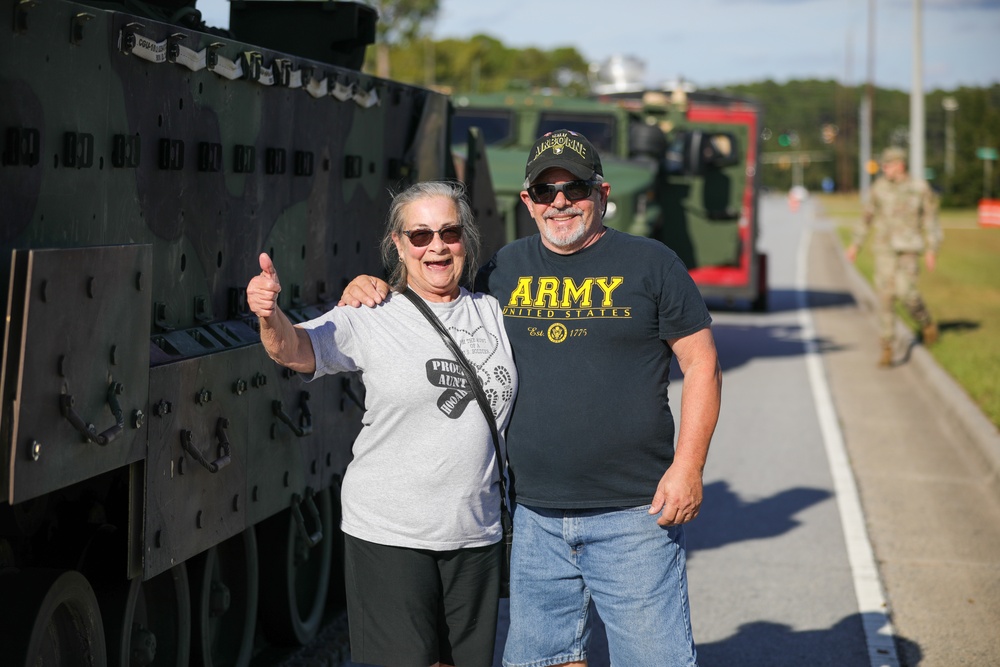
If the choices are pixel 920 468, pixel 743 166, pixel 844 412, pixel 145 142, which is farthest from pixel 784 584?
pixel 743 166

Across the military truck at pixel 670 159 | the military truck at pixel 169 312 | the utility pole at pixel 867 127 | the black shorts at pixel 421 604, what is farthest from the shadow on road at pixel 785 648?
the utility pole at pixel 867 127

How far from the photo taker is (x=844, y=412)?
1195cm

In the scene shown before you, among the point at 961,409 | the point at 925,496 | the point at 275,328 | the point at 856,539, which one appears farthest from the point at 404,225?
the point at 961,409

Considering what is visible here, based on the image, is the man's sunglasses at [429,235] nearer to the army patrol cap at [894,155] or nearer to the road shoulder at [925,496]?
the road shoulder at [925,496]

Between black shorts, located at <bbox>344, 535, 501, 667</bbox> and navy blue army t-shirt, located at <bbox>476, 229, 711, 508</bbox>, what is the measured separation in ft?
0.87

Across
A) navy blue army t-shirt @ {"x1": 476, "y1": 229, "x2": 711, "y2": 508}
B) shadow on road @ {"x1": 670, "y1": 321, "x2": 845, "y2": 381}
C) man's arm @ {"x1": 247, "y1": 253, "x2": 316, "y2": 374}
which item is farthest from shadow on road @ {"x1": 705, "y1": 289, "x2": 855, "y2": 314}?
man's arm @ {"x1": 247, "y1": 253, "x2": 316, "y2": 374}

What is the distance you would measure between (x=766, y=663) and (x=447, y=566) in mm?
2347

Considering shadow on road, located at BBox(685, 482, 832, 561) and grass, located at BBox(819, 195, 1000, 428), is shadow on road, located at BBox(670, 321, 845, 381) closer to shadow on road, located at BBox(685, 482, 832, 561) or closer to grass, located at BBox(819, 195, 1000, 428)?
grass, located at BBox(819, 195, 1000, 428)

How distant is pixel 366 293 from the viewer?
3.90 meters

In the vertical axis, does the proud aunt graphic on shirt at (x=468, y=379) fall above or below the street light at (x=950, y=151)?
below

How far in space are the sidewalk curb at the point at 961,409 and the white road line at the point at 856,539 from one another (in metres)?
0.88

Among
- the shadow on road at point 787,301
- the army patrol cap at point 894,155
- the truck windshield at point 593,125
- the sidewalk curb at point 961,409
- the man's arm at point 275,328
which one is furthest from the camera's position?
the shadow on road at point 787,301

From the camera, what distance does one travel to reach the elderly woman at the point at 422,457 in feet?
12.4

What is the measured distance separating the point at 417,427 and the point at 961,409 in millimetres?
8410
